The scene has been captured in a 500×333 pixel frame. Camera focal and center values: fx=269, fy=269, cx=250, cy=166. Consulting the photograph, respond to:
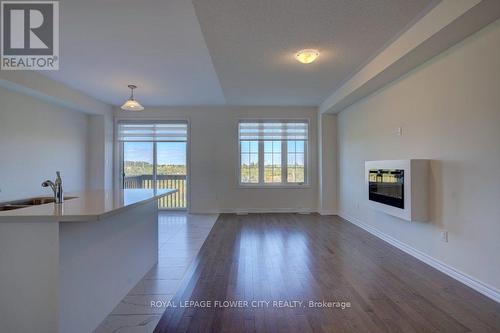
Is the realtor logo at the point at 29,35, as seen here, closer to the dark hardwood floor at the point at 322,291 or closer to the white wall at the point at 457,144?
the dark hardwood floor at the point at 322,291

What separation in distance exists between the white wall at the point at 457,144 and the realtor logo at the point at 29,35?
4.11m

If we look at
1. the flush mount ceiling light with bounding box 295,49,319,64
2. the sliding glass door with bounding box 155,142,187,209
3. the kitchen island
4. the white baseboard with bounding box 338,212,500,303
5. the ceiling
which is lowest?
the white baseboard with bounding box 338,212,500,303

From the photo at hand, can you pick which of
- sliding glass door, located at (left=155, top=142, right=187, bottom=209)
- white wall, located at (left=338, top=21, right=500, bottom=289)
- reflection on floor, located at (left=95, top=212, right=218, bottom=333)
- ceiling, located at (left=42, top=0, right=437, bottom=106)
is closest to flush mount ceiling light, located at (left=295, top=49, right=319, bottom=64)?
ceiling, located at (left=42, top=0, right=437, bottom=106)

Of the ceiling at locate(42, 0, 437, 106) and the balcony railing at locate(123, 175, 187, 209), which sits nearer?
the ceiling at locate(42, 0, 437, 106)

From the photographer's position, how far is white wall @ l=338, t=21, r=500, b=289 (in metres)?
2.47

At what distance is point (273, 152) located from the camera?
6914mm

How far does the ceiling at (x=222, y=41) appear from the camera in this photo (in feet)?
8.55

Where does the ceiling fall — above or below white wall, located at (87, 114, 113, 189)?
above

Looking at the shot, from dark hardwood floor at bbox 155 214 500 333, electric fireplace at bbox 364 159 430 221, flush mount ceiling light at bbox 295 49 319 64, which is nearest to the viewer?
dark hardwood floor at bbox 155 214 500 333

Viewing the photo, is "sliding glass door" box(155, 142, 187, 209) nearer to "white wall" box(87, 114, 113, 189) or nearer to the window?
"white wall" box(87, 114, 113, 189)

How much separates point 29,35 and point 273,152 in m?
5.06

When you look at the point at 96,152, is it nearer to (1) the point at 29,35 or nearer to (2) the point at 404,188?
(1) the point at 29,35

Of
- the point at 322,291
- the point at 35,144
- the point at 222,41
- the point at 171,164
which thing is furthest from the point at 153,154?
the point at 322,291

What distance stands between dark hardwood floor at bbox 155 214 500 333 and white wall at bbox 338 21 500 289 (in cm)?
32
